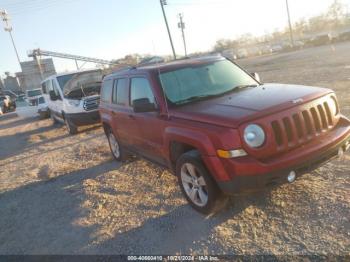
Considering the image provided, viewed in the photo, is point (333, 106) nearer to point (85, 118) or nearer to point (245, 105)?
point (245, 105)

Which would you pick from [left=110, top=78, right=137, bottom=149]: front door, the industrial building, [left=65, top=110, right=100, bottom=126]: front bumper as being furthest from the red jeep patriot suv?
the industrial building

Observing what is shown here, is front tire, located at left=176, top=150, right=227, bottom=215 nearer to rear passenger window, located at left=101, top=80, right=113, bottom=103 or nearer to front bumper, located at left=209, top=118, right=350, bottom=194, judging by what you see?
front bumper, located at left=209, top=118, right=350, bottom=194

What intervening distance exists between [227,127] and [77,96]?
9.33 m

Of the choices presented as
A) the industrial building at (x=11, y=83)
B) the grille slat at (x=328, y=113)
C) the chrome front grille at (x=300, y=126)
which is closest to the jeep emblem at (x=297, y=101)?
the chrome front grille at (x=300, y=126)

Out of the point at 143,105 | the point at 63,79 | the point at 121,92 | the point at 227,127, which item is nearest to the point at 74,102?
the point at 63,79

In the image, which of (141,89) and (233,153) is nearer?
(233,153)

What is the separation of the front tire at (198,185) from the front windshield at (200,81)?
871 mm

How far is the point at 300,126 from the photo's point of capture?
380cm

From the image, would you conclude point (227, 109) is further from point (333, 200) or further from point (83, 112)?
point (83, 112)

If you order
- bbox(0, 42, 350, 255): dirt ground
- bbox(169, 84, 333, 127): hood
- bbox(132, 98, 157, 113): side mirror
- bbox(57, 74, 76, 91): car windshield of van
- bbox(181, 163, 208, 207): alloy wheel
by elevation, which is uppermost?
bbox(57, 74, 76, 91): car windshield of van

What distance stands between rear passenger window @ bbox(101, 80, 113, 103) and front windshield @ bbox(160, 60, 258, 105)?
2019 millimetres

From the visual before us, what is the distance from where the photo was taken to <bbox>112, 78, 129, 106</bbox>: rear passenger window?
5.86 meters

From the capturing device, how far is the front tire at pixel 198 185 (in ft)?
13.2

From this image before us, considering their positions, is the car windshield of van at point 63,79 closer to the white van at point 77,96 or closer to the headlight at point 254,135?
the white van at point 77,96
